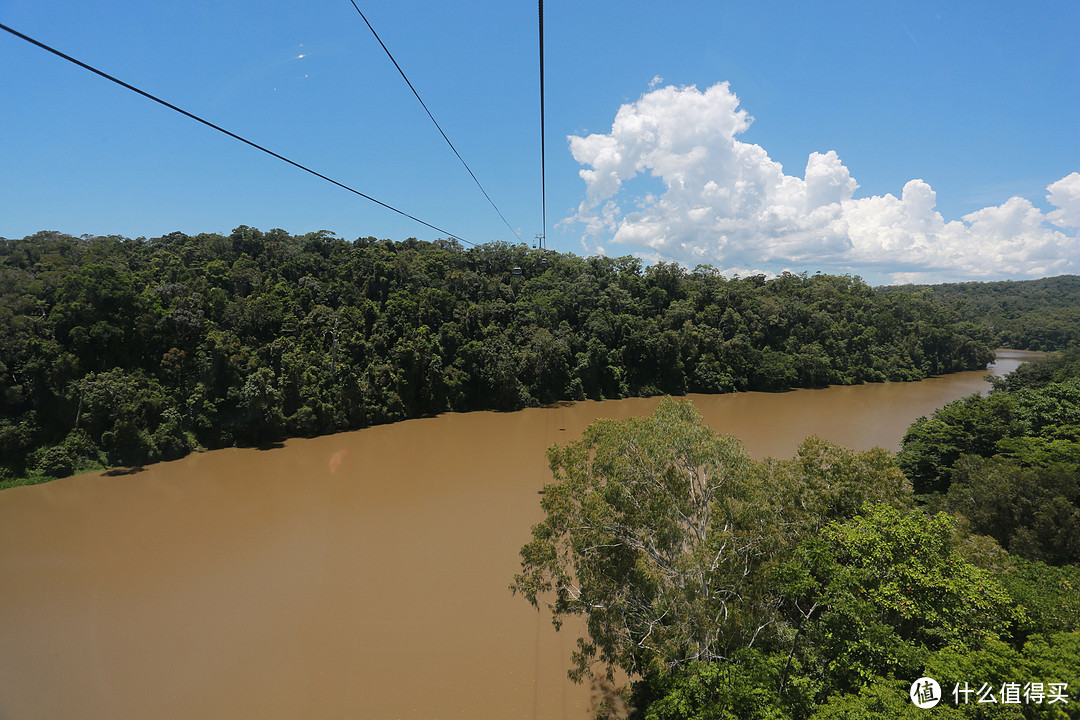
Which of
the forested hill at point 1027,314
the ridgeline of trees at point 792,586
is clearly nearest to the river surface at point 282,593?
the ridgeline of trees at point 792,586

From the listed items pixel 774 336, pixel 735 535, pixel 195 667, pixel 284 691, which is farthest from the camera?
pixel 774 336

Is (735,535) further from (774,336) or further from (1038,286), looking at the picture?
(1038,286)

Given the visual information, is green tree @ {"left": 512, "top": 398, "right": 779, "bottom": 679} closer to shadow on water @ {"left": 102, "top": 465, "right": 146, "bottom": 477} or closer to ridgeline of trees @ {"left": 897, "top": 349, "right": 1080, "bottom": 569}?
ridgeline of trees @ {"left": 897, "top": 349, "right": 1080, "bottom": 569}

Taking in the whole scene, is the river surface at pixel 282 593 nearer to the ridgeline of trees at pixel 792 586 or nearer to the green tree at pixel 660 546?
the green tree at pixel 660 546

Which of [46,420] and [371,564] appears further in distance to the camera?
[46,420]

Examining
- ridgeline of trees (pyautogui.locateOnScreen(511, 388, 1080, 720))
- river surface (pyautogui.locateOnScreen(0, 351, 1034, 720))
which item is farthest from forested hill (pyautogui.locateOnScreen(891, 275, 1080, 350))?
river surface (pyautogui.locateOnScreen(0, 351, 1034, 720))

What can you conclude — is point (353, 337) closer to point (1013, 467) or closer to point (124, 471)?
point (124, 471)

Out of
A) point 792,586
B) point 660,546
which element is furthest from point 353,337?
point 792,586

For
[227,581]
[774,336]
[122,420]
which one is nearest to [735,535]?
[227,581]
